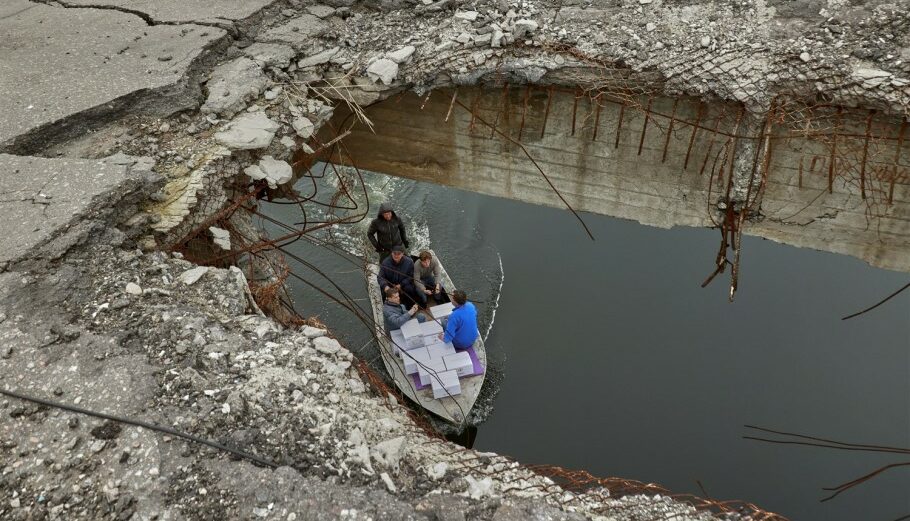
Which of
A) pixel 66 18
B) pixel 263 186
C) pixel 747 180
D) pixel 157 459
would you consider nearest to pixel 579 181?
pixel 747 180

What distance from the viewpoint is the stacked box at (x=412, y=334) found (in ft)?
20.9

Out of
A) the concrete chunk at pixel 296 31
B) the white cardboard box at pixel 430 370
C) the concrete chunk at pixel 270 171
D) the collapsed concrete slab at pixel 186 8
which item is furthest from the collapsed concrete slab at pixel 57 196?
the white cardboard box at pixel 430 370

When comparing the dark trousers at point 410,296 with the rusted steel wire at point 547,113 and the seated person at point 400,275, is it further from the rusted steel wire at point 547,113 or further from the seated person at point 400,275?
the rusted steel wire at point 547,113

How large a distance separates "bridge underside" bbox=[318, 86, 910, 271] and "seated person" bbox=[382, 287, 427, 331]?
1758mm

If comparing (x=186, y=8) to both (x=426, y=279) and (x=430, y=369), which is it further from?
(x=430, y=369)

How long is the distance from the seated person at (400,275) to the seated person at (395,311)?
0.37 feet

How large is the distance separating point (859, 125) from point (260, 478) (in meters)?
5.66

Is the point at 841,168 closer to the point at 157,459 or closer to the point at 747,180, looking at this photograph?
the point at 747,180

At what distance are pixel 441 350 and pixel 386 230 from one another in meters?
1.53

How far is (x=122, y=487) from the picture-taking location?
3041 mm

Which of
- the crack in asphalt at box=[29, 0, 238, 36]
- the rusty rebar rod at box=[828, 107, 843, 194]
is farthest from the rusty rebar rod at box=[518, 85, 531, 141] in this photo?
the crack in asphalt at box=[29, 0, 238, 36]

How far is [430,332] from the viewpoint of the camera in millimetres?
6426

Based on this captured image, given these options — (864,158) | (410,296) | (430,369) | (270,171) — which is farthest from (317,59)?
(864,158)

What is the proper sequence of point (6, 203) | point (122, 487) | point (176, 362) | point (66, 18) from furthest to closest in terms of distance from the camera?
point (66, 18)
point (6, 203)
point (176, 362)
point (122, 487)
